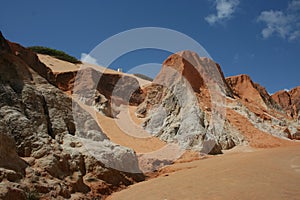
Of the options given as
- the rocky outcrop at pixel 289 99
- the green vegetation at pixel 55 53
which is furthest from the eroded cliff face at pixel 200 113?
the rocky outcrop at pixel 289 99

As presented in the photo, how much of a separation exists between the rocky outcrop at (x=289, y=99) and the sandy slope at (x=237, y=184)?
4199 cm

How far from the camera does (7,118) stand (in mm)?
7684

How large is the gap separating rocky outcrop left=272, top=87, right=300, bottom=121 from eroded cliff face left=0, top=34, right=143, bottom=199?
43.7m

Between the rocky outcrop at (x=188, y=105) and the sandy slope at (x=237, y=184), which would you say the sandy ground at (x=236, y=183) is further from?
the rocky outcrop at (x=188, y=105)

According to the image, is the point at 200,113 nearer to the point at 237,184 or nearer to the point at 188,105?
the point at 188,105

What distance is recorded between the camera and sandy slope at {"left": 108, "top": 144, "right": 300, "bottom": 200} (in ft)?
19.8

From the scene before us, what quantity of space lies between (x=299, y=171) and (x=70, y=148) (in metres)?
6.50

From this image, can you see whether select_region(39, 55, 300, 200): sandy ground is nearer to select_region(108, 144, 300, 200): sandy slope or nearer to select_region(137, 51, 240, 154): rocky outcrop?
select_region(108, 144, 300, 200): sandy slope

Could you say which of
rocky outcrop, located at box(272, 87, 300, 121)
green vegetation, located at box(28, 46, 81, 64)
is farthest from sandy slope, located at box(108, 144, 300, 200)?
rocky outcrop, located at box(272, 87, 300, 121)

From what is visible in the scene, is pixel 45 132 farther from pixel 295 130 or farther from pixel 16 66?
pixel 295 130

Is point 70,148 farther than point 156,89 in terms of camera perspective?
No

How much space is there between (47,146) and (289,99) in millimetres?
49040

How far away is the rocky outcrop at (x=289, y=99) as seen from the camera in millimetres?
46819

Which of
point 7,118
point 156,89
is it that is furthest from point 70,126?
point 156,89
